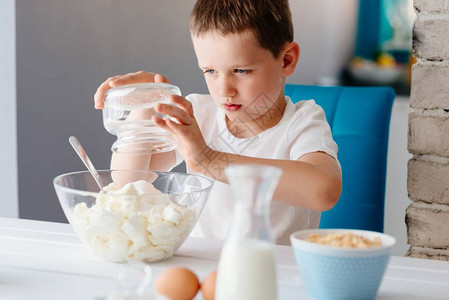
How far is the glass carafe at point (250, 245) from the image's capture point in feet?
2.04

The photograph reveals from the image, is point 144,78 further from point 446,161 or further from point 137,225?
point 446,161

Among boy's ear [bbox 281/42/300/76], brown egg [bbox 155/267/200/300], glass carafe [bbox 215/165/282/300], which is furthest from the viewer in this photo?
boy's ear [bbox 281/42/300/76]

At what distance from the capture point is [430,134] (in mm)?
1335

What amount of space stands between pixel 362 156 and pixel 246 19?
46cm

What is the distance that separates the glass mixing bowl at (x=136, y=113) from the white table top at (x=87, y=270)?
0.20 m

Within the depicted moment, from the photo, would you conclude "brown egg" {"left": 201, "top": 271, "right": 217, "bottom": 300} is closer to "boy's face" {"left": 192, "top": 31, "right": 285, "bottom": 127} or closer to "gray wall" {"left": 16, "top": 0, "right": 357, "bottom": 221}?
"boy's face" {"left": 192, "top": 31, "right": 285, "bottom": 127}

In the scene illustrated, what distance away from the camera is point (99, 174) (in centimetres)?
114

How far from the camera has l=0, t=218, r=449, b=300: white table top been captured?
835 millimetres

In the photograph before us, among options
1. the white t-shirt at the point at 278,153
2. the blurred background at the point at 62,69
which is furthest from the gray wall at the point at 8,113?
the white t-shirt at the point at 278,153

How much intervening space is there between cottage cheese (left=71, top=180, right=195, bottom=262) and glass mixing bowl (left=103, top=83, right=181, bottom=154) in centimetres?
15

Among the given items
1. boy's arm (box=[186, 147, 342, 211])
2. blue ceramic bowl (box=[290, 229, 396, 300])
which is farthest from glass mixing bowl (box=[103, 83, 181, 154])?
blue ceramic bowl (box=[290, 229, 396, 300])

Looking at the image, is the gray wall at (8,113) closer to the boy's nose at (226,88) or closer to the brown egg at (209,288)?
the boy's nose at (226,88)

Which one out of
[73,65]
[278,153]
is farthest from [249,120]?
[73,65]

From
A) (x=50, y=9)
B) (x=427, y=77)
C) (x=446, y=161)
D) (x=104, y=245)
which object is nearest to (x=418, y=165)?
(x=446, y=161)
